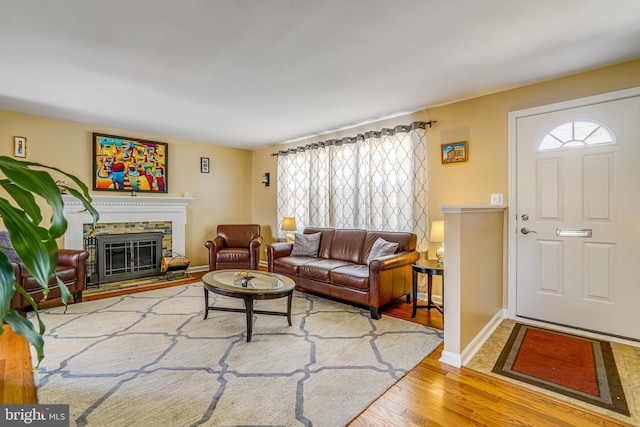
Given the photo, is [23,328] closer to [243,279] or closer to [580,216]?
[243,279]

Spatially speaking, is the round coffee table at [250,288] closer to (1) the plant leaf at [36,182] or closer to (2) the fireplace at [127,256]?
(1) the plant leaf at [36,182]

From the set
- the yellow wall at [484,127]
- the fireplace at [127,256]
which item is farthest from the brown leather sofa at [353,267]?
the fireplace at [127,256]

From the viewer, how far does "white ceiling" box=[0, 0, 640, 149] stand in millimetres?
1929

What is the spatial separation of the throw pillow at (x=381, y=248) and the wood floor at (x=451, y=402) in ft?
4.72

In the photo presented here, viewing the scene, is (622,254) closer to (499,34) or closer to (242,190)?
(499,34)

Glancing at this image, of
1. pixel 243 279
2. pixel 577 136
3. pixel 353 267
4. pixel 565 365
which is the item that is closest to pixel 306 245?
pixel 353 267

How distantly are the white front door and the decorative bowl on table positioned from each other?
2681 mm

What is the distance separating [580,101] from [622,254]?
4.49 feet

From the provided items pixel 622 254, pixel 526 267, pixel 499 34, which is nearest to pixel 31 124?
pixel 499 34

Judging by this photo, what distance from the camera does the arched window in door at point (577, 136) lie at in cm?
267

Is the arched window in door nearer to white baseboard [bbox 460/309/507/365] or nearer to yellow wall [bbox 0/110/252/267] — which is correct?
white baseboard [bbox 460/309/507/365]

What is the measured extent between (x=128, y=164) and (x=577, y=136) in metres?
5.65

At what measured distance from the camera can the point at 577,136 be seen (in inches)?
110

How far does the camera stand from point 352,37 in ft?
7.26
